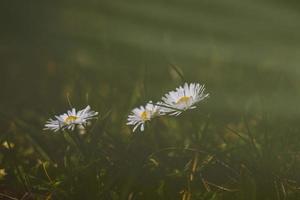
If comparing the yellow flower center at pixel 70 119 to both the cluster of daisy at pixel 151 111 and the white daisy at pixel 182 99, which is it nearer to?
the cluster of daisy at pixel 151 111

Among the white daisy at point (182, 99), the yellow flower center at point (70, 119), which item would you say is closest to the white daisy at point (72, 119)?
the yellow flower center at point (70, 119)

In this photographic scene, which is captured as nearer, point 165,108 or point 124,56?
point 165,108

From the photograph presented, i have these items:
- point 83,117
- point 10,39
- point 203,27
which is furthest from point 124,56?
point 83,117

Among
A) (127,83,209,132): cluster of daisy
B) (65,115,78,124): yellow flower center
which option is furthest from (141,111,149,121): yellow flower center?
(65,115,78,124): yellow flower center

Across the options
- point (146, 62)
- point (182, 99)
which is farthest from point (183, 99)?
point (146, 62)

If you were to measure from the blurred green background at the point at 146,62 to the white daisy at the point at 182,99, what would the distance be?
0.22 ft

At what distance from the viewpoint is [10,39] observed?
4.39ft

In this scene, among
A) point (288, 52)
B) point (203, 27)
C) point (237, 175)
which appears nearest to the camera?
point (237, 175)

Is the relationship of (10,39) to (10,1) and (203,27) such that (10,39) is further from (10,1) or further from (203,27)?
(203,27)

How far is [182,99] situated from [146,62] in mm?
296

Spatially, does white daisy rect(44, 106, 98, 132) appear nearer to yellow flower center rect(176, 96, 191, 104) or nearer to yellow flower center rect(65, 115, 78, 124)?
yellow flower center rect(65, 115, 78, 124)

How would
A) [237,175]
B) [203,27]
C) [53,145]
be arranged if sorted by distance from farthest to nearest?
1. [203,27]
2. [53,145]
3. [237,175]

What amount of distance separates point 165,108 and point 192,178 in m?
0.11

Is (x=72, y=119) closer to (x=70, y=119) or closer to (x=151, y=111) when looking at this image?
(x=70, y=119)
